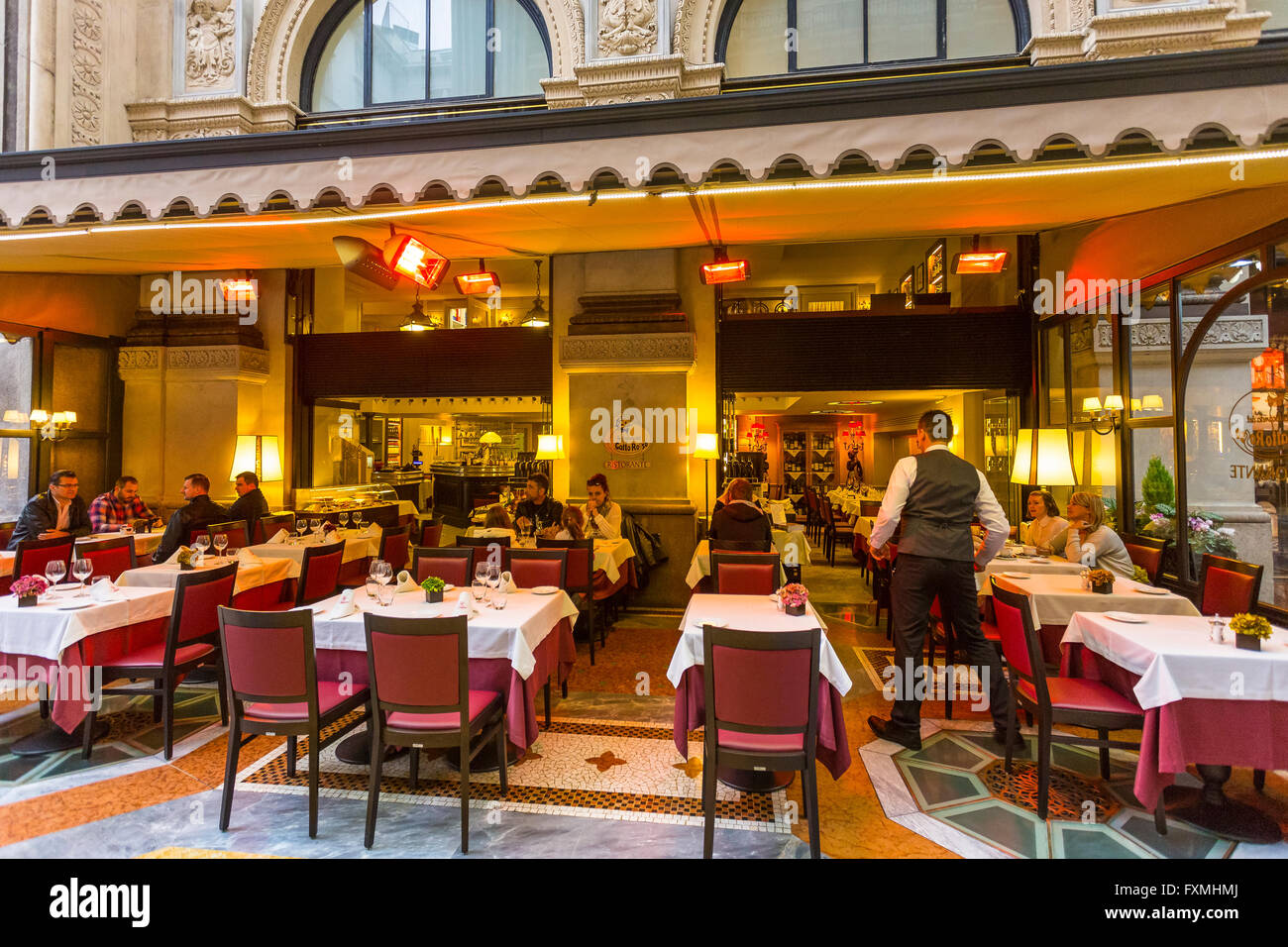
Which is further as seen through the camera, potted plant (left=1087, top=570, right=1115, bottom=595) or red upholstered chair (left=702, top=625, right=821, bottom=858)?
potted plant (left=1087, top=570, right=1115, bottom=595)

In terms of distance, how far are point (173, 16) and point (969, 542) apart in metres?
9.70

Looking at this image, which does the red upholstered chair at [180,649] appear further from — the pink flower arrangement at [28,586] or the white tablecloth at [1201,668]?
the white tablecloth at [1201,668]

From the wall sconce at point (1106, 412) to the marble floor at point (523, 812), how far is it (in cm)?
380

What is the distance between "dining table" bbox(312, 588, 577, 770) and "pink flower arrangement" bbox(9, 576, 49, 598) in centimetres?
151

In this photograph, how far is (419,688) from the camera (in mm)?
2973

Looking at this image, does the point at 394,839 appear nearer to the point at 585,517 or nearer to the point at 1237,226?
the point at 585,517

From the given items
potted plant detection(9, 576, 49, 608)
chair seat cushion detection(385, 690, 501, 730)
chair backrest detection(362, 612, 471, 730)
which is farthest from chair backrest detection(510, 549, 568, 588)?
potted plant detection(9, 576, 49, 608)

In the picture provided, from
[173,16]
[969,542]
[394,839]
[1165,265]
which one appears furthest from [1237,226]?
[173,16]

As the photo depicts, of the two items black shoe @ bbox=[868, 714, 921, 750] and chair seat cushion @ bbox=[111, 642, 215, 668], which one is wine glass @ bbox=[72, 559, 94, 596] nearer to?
chair seat cushion @ bbox=[111, 642, 215, 668]

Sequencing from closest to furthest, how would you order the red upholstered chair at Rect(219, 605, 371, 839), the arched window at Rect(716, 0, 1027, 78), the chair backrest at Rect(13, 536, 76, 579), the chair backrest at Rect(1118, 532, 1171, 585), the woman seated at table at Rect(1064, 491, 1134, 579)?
the red upholstered chair at Rect(219, 605, 371, 839) → the woman seated at table at Rect(1064, 491, 1134, 579) → the chair backrest at Rect(13, 536, 76, 579) → the chair backrest at Rect(1118, 532, 1171, 585) → the arched window at Rect(716, 0, 1027, 78)

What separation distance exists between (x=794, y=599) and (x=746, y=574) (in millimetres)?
1086

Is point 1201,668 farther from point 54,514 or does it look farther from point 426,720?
point 54,514

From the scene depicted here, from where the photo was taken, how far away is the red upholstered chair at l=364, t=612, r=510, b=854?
2895 millimetres

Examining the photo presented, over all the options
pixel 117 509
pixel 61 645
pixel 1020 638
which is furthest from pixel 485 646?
pixel 117 509
